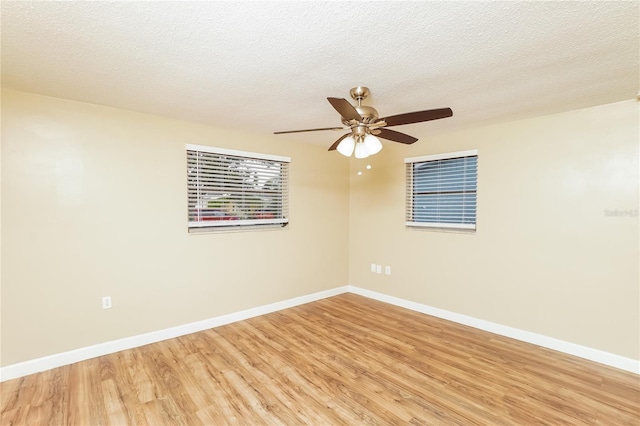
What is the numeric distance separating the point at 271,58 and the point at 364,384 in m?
2.45

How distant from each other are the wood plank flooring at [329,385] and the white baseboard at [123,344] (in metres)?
0.08

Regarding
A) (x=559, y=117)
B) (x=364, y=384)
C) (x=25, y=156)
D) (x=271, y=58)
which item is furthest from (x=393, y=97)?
(x=25, y=156)

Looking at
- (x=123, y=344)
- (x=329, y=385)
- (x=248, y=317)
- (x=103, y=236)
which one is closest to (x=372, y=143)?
(x=329, y=385)

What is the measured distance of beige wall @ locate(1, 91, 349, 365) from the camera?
7.79 feet

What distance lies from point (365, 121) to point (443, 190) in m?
2.08

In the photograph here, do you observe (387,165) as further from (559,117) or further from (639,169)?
(639,169)

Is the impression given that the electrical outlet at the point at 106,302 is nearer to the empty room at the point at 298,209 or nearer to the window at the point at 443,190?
the empty room at the point at 298,209

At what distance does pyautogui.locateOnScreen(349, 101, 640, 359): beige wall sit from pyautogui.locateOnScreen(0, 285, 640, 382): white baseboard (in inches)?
3.1

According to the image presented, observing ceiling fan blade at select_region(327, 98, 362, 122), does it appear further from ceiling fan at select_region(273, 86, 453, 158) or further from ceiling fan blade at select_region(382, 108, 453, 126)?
ceiling fan blade at select_region(382, 108, 453, 126)

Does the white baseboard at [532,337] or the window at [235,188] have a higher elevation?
the window at [235,188]

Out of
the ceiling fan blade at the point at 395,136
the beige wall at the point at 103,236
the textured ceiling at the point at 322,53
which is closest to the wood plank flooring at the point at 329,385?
the beige wall at the point at 103,236

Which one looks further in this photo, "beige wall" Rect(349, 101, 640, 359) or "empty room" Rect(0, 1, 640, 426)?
"beige wall" Rect(349, 101, 640, 359)

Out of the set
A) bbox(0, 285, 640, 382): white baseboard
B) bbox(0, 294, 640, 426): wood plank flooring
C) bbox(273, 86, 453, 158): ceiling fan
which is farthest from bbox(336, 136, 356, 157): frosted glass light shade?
bbox(0, 285, 640, 382): white baseboard

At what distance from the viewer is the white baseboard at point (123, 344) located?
238 centimetres
